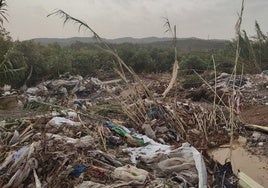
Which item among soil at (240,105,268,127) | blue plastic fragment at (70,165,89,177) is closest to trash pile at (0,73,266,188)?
blue plastic fragment at (70,165,89,177)

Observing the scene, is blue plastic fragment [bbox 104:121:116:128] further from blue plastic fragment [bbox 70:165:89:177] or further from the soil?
the soil

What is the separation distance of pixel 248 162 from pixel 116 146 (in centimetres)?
198

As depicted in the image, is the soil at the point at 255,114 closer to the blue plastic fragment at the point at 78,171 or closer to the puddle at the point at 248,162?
the puddle at the point at 248,162

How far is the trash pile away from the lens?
4262 mm

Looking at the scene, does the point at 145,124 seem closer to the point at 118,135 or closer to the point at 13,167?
the point at 118,135

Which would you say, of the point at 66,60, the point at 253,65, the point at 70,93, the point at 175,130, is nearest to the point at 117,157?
the point at 175,130

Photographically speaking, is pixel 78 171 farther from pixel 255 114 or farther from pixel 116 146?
pixel 255 114

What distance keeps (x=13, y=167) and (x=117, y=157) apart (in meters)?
1.36

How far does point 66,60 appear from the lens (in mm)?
17656

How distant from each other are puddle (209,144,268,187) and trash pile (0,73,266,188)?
0.88 ft

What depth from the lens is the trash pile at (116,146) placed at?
4262 millimetres

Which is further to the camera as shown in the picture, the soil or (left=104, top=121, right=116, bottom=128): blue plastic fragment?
the soil

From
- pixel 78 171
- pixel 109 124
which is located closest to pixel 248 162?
pixel 109 124

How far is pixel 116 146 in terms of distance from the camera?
5.81m
